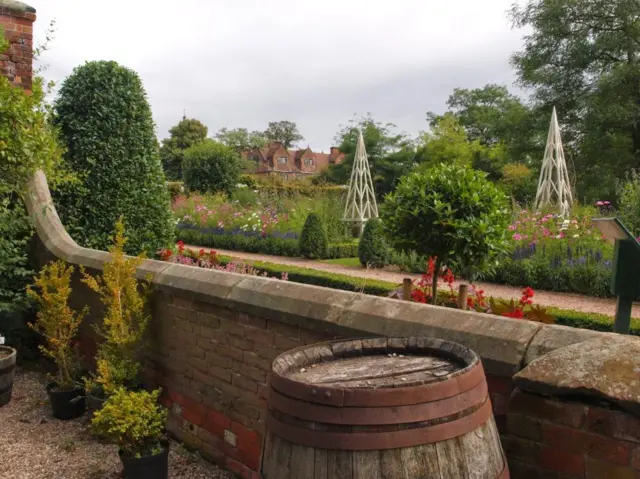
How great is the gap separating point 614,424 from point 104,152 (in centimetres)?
639

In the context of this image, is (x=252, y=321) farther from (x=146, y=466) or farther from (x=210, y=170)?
(x=210, y=170)

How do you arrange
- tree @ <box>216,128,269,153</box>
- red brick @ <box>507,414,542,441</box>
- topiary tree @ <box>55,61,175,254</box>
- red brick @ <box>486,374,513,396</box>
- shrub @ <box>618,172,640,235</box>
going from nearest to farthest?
red brick @ <box>507,414,542,441</box>
red brick @ <box>486,374,513,396</box>
topiary tree @ <box>55,61,175,254</box>
shrub @ <box>618,172,640,235</box>
tree @ <box>216,128,269,153</box>

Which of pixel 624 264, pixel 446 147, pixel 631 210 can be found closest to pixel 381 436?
pixel 624 264

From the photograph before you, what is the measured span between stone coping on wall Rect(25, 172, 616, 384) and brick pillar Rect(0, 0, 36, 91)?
4.11 metres

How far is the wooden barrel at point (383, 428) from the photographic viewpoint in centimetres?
148

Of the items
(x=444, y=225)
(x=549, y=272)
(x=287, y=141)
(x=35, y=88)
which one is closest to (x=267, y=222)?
(x=549, y=272)

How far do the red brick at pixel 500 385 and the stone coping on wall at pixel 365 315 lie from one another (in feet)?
0.11

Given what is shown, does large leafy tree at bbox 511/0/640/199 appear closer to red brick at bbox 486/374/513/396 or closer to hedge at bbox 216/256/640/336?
hedge at bbox 216/256/640/336

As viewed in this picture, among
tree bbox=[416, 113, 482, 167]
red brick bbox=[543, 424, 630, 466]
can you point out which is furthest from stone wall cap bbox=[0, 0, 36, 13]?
→ tree bbox=[416, 113, 482, 167]

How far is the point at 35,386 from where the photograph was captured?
5.72 m

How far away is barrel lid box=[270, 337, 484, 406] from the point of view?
150cm

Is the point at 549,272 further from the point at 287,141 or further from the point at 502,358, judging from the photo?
the point at 287,141

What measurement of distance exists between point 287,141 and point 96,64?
70880 mm

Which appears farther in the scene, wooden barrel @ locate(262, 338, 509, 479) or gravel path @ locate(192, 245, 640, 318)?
gravel path @ locate(192, 245, 640, 318)
